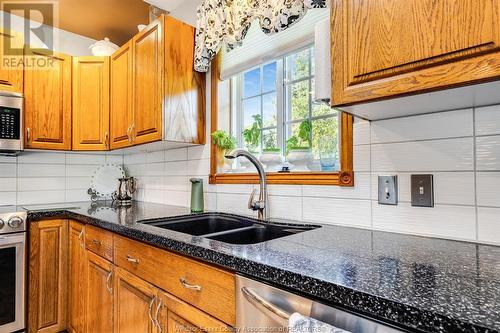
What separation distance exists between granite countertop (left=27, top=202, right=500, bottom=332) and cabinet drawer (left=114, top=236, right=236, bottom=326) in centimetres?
5

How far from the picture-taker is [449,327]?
45 centimetres

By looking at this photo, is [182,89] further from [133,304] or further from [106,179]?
[106,179]

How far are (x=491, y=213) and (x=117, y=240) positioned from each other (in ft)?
4.91

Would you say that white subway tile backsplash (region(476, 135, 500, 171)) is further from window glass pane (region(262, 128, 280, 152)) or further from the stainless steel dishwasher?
Result: window glass pane (region(262, 128, 280, 152))

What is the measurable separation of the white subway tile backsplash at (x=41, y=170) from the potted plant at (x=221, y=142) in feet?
5.20

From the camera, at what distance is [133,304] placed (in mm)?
1265

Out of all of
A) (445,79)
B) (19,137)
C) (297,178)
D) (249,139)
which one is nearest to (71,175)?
(19,137)

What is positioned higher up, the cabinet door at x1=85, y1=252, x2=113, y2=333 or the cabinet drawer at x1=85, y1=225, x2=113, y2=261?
the cabinet drawer at x1=85, y1=225, x2=113, y2=261

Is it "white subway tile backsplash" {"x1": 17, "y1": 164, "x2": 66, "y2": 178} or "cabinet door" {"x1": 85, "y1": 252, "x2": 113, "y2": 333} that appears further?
"white subway tile backsplash" {"x1": 17, "y1": 164, "x2": 66, "y2": 178}

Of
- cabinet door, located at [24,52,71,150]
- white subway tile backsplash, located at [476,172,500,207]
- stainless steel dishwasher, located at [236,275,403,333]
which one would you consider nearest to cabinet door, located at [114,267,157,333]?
stainless steel dishwasher, located at [236,275,403,333]

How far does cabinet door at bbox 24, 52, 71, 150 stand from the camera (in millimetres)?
2162

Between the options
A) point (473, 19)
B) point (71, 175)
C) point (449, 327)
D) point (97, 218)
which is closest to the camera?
point (449, 327)

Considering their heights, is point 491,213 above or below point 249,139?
below

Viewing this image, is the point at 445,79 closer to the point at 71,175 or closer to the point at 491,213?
the point at 491,213
